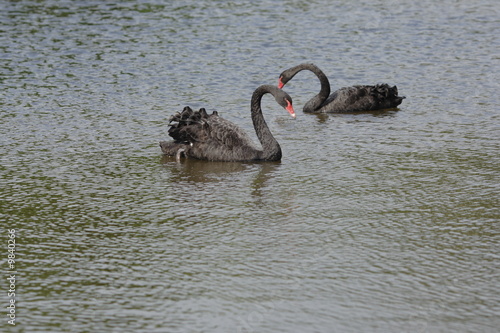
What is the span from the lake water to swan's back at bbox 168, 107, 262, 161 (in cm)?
15

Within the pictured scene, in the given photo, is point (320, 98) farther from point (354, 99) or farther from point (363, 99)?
point (363, 99)

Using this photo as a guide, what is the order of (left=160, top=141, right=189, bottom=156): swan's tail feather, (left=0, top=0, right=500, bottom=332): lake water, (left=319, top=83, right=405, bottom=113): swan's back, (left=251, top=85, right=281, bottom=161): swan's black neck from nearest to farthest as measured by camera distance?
(left=0, top=0, right=500, bottom=332): lake water
(left=251, top=85, right=281, bottom=161): swan's black neck
(left=160, top=141, right=189, bottom=156): swan's tail feather
(left=319, top=83, right=405, bottom=113): swan's back

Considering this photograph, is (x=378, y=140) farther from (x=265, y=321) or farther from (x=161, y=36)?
(x=161, y=36)

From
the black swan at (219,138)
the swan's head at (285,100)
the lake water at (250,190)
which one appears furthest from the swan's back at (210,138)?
the swan's head at (285,100)

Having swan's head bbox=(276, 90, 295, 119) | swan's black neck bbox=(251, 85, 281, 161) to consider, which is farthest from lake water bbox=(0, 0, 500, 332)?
swan's head bbox=(276, 90, 295, 119)

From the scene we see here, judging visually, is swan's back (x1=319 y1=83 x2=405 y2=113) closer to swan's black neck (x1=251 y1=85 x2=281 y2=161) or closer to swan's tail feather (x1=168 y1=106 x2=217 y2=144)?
swan's black neck (x1=251 y1=85 x2=281 y2=161)

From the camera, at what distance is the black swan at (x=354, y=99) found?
11031mm

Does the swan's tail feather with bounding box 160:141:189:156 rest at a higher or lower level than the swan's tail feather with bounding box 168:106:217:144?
lower

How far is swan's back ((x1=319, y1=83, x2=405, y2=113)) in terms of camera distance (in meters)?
11.0

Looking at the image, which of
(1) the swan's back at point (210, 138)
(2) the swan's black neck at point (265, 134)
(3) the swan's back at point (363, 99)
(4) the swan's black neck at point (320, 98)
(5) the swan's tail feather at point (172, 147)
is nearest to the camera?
(2) the swan's black neck at point (265, 134)

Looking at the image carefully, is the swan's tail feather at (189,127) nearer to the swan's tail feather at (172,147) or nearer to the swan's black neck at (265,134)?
the swan's tail feather at (172,147)

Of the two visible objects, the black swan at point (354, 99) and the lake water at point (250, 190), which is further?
the black swan at point (354, 99)

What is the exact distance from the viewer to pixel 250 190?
7.90 metres

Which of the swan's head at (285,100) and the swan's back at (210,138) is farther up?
the swan's head at (285,100)
